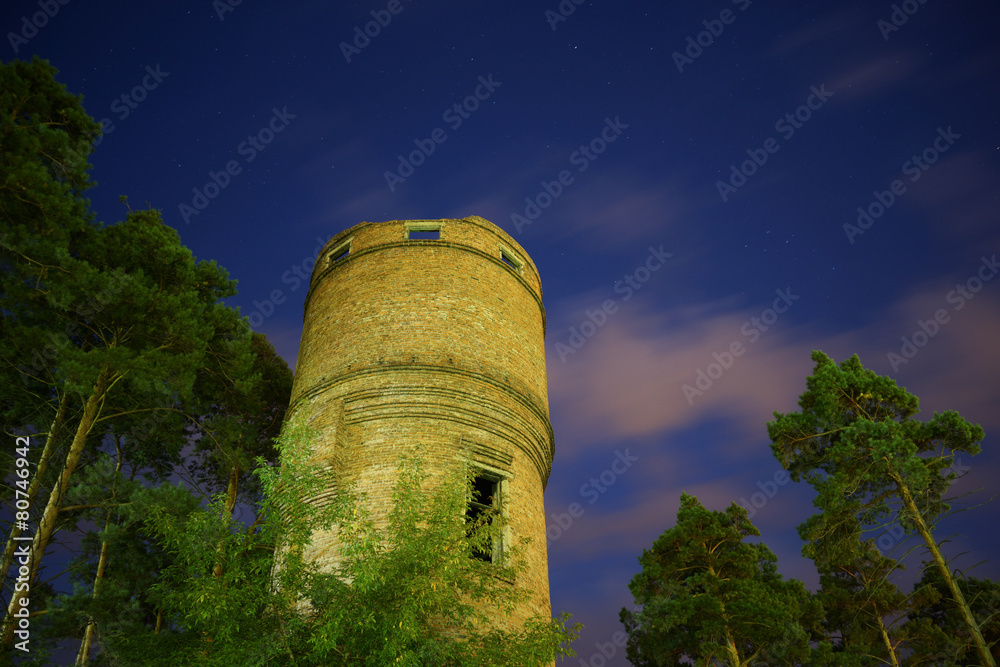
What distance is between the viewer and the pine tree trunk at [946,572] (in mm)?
10266

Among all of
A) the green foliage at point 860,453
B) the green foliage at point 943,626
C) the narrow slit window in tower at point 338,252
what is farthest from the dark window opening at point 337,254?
the green foliage at point 943,626

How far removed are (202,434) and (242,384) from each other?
3.60m

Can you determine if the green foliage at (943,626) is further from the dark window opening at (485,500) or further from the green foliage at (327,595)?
the green foliage at (327,595)

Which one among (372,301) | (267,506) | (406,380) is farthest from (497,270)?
(267,506)

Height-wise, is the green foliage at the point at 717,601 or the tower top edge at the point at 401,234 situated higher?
the tower top edge at the point at 401,234

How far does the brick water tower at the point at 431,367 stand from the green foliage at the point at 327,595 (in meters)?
1.42

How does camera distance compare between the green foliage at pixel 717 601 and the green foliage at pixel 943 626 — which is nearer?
the green foliage at pixel 943 626

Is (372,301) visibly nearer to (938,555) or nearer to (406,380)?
(406,380)

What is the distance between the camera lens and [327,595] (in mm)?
6688

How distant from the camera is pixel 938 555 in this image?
11133mm

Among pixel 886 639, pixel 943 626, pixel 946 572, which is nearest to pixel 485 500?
pixel 946 572

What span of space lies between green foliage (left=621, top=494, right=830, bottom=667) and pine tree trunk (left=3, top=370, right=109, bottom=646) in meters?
14.9

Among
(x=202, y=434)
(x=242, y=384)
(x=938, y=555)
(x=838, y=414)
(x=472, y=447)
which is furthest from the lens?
(x=202, y=434)

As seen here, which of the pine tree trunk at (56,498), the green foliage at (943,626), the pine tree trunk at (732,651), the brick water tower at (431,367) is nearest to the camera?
the pine tree trunk at (56,498)
